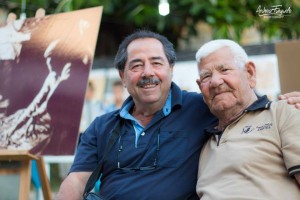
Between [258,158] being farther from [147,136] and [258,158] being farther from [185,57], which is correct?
[185,57]

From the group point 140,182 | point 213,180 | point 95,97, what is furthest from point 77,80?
point 95,97

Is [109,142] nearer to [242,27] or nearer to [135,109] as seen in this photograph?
[135,109]

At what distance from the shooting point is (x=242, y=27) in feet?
17.5

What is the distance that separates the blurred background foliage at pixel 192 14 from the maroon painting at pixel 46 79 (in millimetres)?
1319

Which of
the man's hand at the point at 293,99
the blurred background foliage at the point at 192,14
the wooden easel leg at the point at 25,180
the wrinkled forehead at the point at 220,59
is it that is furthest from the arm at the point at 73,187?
the blurred background foliage at the point at 192,14

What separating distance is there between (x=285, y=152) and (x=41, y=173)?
5.02 feet

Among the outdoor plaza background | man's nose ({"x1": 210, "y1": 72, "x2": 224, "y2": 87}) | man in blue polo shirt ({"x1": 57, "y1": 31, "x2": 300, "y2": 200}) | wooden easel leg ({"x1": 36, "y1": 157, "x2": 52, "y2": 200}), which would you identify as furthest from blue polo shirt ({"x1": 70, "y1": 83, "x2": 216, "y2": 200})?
the outdoor plaza background

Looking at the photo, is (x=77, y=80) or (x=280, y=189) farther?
(x=77, y=80)

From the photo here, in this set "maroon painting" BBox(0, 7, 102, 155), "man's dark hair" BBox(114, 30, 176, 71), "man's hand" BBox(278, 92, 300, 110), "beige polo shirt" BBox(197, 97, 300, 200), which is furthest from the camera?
"maroon painting" BBox(0, 7, 102, 155)

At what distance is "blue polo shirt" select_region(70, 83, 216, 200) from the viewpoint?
2438mm

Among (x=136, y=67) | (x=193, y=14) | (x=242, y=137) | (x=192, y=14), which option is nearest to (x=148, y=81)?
(x=136, y=67)

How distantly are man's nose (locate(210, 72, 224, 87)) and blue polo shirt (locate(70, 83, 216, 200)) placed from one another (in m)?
0.28

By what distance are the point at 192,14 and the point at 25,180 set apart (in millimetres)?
3533

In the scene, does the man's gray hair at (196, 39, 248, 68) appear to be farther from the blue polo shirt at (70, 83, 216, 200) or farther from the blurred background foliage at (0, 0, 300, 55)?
the blurred background foliage at (0, 0, 300, 55)
